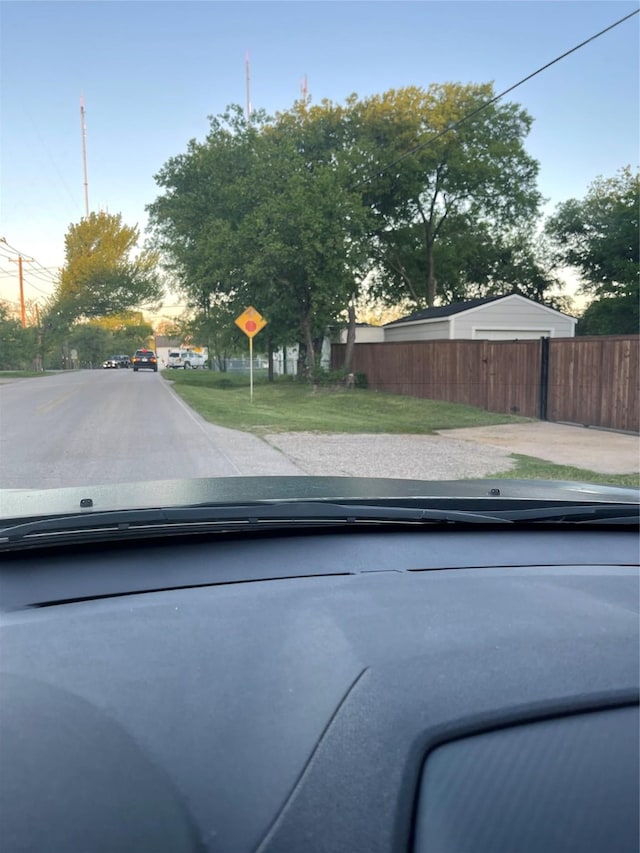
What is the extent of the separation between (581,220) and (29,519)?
143 feet

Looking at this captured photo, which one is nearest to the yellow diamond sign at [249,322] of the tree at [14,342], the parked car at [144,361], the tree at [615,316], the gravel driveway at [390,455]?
the gravel driveway at [390,455]

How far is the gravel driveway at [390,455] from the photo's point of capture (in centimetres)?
993

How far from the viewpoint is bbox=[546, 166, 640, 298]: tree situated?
36.8 meters

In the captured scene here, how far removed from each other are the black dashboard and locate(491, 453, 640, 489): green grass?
731 cm

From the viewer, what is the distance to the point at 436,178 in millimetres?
36938

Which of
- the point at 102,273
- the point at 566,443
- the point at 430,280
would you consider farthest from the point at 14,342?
the point at 566,443

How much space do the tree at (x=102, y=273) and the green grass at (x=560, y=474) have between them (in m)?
27.2

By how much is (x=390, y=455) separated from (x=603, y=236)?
33.3 meters

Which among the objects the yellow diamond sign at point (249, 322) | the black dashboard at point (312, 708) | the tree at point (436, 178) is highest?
the tree at point (436, 178)

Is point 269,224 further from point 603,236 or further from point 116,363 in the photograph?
point 116,363

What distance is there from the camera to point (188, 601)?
1.98 metres

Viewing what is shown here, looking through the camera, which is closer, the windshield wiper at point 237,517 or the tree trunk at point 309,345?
the windshield wiper at point 237,517

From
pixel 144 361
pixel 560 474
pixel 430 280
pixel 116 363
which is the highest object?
pixel 430 280

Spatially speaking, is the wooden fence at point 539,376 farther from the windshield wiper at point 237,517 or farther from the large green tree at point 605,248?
the large green tree at point 605,248
